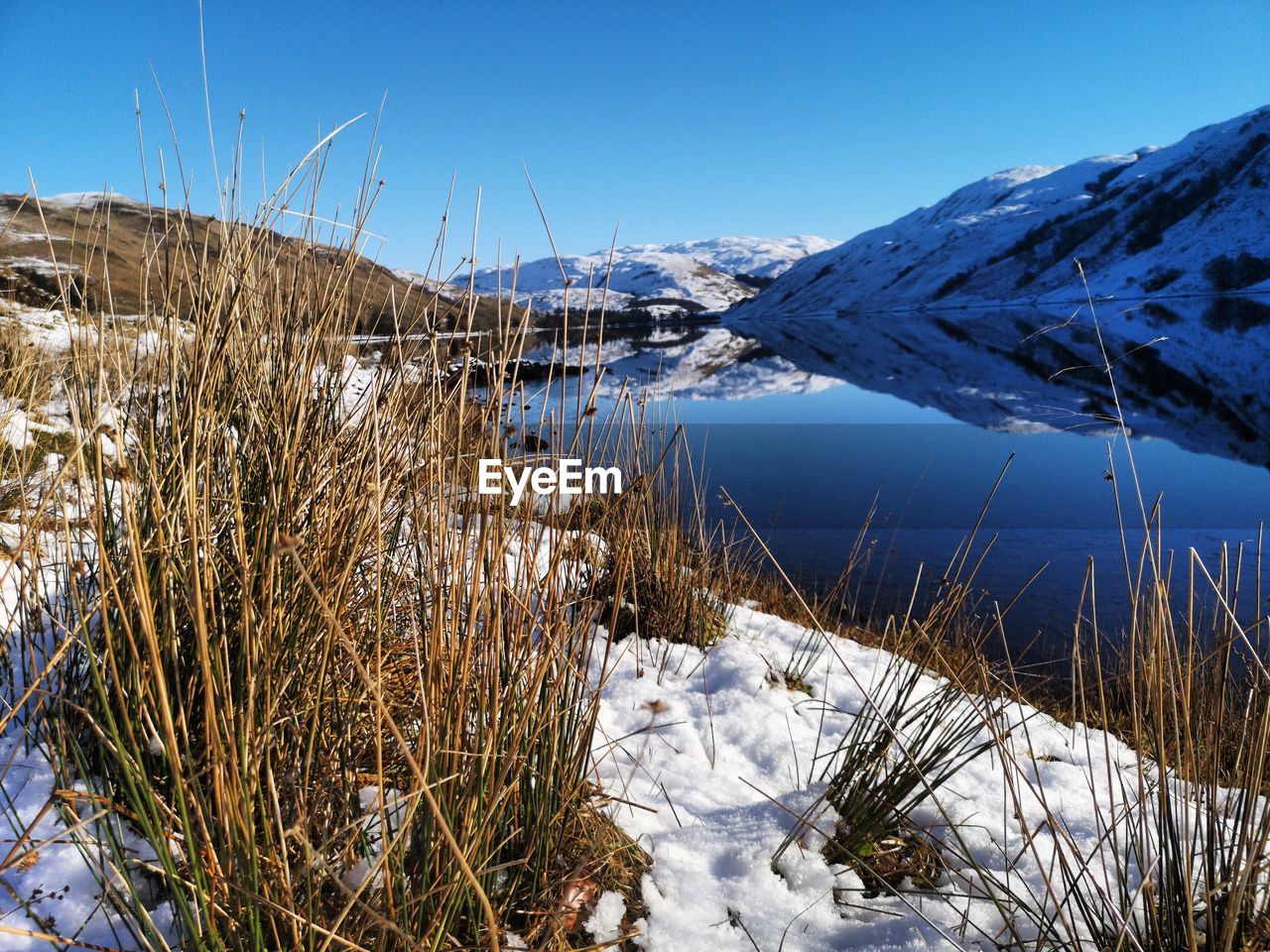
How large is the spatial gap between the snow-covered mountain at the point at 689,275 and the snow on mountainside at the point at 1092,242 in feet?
47.4

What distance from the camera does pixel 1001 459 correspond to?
7152 millimetres

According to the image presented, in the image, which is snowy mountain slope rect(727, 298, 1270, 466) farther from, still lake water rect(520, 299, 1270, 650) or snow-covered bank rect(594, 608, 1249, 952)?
snow-covered bank rect(594, 608, 1249, 952)

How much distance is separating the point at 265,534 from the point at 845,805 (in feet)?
3.75

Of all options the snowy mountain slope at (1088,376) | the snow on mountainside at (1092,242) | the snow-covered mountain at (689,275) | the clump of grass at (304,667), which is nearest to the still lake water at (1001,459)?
the snowy mountain slope at (1088,376)

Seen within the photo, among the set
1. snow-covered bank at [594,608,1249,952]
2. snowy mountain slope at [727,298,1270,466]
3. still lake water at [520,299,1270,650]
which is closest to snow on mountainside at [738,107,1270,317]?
snowy mountain slope at [727,298,1270,466]

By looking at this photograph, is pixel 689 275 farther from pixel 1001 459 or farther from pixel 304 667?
pixel 304 667

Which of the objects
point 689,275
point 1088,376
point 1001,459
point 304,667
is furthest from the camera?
point 689,275

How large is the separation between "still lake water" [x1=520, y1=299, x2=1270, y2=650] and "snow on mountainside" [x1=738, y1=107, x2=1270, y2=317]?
35994 millimetres

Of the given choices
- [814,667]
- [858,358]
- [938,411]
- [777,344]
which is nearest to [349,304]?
[814,667]

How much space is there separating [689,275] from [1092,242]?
6162 cm

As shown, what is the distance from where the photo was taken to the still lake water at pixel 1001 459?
4.43 m

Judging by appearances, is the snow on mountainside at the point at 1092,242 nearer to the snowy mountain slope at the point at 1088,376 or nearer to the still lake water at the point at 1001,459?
the snowy mountain slope at the point at 1088,376

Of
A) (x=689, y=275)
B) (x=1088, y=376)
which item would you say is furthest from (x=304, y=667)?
(x=689, y=275)

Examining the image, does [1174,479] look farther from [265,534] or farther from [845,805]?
[265,534]
